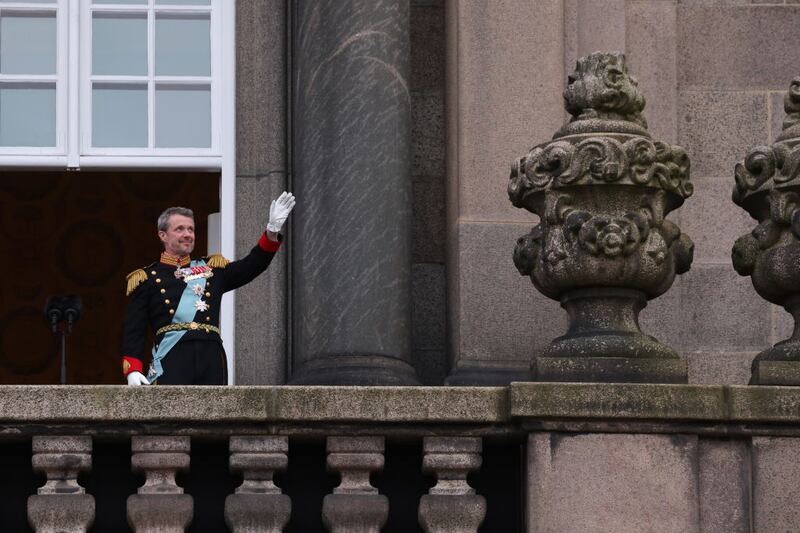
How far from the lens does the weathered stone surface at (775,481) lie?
9914 mm

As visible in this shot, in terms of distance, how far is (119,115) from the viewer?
14.4 metres

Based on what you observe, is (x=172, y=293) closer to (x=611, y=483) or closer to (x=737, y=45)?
(x=611, y=483)

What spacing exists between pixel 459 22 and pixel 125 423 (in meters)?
4.63

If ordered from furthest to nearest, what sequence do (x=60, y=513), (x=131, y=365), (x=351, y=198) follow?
(x=351, y=198), (x=131, y=365), (x=60, y=513)

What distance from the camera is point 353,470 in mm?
10000

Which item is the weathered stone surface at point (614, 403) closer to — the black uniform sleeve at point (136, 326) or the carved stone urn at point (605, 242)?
the carved stone urn at point (605, 242)

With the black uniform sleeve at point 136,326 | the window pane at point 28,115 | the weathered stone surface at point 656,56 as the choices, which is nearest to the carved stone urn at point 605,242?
the black uniform sleeve at point 136,326

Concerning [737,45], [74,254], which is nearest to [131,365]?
[737,45]

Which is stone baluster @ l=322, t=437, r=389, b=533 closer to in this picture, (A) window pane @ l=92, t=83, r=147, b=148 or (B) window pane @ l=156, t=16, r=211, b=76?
(A) window pane @ l=92, t=83, r=147, b=148

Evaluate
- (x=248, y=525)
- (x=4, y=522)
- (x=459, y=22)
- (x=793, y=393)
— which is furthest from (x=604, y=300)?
(x=459, y=22)

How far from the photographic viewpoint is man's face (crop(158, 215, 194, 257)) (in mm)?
12320

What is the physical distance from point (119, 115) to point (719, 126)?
12.0ft

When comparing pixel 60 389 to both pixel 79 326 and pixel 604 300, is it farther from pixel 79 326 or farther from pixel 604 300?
pixel 79 326

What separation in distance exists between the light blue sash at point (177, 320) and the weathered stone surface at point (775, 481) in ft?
11.2
